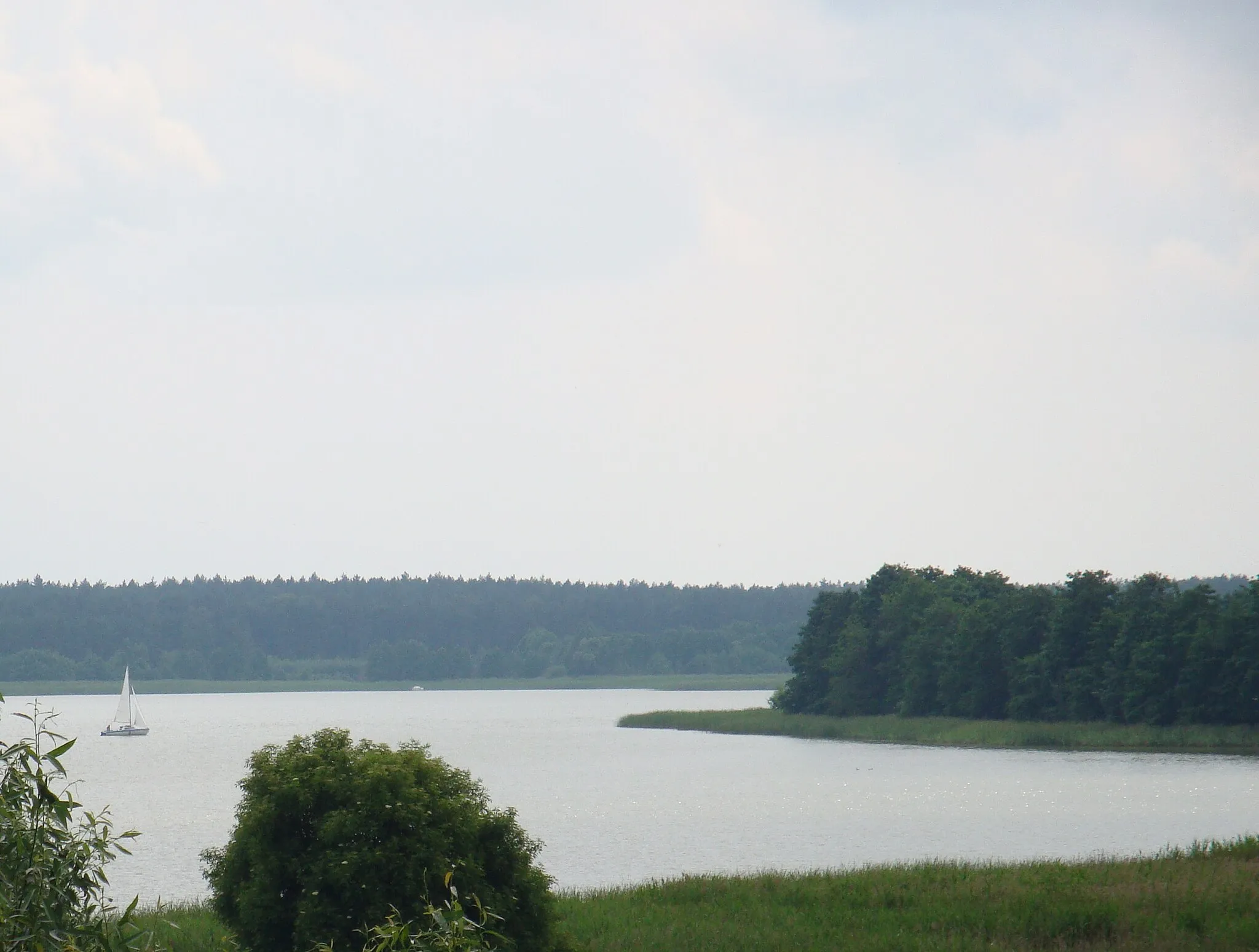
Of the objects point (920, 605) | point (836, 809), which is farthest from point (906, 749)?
point (836, 809)

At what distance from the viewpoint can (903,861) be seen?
40.2m

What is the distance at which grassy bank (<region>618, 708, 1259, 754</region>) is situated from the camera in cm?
8488

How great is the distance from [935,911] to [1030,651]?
7990 centimetres

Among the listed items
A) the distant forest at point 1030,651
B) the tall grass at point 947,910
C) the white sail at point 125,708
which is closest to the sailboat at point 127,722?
the white sail at point 125,708

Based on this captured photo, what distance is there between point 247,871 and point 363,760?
258 centimetres

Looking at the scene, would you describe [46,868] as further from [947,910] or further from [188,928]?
[947,910]

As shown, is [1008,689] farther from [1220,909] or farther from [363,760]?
[363,760]

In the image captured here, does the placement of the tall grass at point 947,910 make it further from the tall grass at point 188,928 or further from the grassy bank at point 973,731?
the grassy bank at point 973,731

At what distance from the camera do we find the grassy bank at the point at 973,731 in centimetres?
8488

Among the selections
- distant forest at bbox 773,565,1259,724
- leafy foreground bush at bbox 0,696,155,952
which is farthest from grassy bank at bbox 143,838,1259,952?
distant forest at bbox 773,565,1259,724

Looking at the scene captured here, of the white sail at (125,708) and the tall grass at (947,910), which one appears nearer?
the tall grass at (947,910)

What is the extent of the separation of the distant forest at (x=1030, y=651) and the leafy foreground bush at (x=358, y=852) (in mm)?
72254

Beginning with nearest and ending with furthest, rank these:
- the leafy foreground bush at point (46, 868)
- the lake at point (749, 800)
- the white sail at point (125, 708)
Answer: the leafy foreground bush at point (46, 868), the lake at point (749, 800), the white sail at point (125, 708)

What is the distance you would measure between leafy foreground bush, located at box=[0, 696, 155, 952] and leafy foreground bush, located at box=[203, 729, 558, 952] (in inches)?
377
